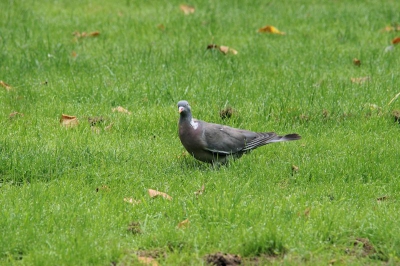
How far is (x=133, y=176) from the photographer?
18.6 feet

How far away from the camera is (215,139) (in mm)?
6008

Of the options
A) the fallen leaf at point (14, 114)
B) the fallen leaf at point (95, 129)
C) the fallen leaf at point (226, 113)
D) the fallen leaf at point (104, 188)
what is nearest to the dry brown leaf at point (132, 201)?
the fallen leaf at point (104, 188)

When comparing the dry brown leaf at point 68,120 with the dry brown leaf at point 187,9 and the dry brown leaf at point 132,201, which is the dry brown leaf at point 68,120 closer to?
the dry brown leaf at point 132,201

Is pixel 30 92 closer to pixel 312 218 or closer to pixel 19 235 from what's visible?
pixel 19 235

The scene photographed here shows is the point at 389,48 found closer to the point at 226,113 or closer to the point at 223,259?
the point at 226,113

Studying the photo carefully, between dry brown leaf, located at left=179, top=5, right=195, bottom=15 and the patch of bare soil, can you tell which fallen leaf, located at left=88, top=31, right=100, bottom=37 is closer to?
dry brown leaf, located at left=179, top=5, right=195, bottom=15

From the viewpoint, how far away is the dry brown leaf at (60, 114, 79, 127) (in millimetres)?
6684

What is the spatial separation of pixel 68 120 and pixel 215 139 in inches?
60.0

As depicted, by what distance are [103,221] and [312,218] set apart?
54.6 inches

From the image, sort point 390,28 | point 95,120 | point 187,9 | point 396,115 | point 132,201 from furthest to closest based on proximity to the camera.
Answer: point 187,9 < point 390,28 < point 396,115 < point 95,120 < point 132,201

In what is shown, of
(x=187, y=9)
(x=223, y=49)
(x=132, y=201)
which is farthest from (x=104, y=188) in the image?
(x=187, y=9)

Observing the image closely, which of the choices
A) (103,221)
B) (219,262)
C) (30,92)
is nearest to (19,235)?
(103,221)

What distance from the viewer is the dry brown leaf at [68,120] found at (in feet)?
21.9

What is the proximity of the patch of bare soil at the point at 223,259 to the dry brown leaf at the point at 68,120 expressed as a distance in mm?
2713
